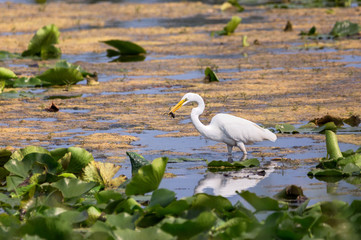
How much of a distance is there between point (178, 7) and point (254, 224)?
24.4 m

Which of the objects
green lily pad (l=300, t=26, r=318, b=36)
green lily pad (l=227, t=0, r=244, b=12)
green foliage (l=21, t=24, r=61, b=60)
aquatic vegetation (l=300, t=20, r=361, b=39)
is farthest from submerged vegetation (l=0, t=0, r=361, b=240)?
green lily pad (l=227, t=0, r=244, b=12)

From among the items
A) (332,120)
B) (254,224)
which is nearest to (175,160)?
(332,120)

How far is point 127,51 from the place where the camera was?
16.7 meters

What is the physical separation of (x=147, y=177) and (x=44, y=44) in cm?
1128

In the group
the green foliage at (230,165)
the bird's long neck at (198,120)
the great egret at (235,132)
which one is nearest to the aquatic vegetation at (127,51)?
the bird's long neck at (198,120)

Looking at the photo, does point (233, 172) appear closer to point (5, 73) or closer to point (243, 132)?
point (243, 132)

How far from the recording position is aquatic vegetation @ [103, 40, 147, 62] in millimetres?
15969

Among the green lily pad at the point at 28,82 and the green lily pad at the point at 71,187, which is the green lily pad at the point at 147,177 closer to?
the green lily pad at the point at 71,187

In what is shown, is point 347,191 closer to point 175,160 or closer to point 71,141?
point 175,160

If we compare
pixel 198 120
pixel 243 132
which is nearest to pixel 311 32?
pixel 198 120

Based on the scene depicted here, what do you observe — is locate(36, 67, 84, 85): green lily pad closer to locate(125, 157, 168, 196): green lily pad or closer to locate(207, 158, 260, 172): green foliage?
locate(207, 158, 260, 172): green foliage

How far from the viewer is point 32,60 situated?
16688mm

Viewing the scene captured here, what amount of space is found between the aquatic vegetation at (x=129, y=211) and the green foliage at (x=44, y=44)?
9115mm

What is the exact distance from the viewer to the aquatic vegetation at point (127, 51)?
1597 cm
